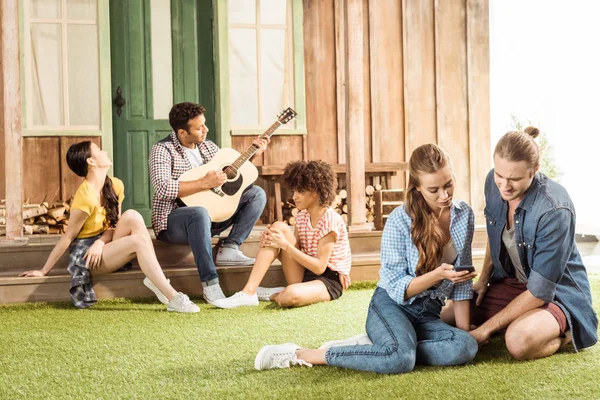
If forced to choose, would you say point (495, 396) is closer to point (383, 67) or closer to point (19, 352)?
point (19, 352)

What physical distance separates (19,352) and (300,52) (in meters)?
4.43

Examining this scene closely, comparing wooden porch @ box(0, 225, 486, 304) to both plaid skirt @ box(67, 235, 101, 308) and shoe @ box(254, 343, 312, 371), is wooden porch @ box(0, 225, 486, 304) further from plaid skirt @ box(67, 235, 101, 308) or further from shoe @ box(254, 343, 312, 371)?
shoe @ box(254, 343, 312, 371)

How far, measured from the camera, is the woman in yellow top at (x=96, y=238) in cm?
455

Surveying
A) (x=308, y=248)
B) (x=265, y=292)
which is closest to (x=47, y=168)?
(x=265, y=292)

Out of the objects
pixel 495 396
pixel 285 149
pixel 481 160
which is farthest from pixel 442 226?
pixel 481 160

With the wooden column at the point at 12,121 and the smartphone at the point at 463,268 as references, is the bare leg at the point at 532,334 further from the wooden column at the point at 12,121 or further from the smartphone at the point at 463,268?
the wooden column at the point at 12,121

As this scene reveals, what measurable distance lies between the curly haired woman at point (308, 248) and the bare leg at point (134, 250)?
1.25 ft

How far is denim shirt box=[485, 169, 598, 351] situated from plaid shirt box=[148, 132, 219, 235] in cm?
223

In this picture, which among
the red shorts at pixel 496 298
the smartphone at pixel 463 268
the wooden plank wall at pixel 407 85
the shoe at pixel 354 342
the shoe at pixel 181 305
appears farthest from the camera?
the wooden plank wall at pixel 407 85

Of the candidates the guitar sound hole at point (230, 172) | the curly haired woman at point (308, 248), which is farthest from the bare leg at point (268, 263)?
the guitar sound hole at point (230, 172)

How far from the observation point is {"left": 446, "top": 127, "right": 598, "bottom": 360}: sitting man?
2932 mm

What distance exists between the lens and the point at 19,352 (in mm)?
3436

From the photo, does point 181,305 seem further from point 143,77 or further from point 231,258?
point 143,77

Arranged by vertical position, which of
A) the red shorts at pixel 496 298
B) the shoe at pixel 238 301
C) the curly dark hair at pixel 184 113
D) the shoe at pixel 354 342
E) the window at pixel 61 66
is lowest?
the shoe at pixel 238 301
